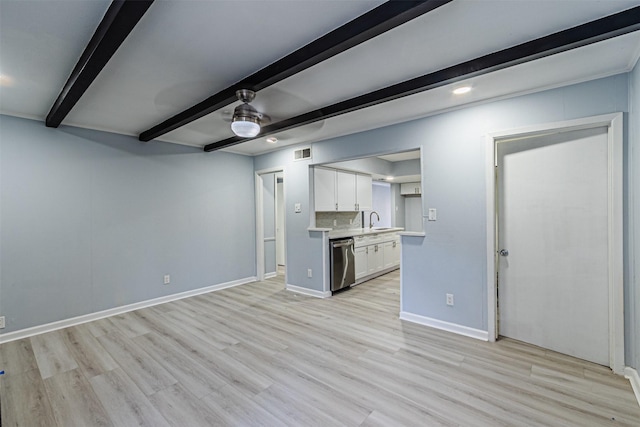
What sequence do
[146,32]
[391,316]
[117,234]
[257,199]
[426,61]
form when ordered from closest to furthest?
[146,32] → [426,61] → [391,316] → [117,234] → [257,199]

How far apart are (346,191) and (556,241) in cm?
336

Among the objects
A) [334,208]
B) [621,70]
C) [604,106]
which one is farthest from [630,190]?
[334,208]

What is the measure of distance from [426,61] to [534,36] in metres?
0.68

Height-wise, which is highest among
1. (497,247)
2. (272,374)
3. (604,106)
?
(604,106)

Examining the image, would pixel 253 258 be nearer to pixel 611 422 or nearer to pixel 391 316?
pixel 391 316

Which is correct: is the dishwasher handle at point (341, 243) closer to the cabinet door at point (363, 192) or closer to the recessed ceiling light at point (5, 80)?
the cabinet door at point (363, 192)

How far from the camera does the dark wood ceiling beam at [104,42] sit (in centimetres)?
145

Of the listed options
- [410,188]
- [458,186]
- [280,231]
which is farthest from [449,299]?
[410,188]

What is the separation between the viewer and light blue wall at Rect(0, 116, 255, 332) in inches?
126

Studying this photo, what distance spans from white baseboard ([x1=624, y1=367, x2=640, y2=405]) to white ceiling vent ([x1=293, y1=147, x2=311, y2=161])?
410 cm

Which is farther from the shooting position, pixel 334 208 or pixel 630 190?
pixel 334 208

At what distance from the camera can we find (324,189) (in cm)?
491

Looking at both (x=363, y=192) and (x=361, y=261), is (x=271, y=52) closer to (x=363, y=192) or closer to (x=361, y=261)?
(x=361, y=261)

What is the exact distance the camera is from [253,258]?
18.3 ft
